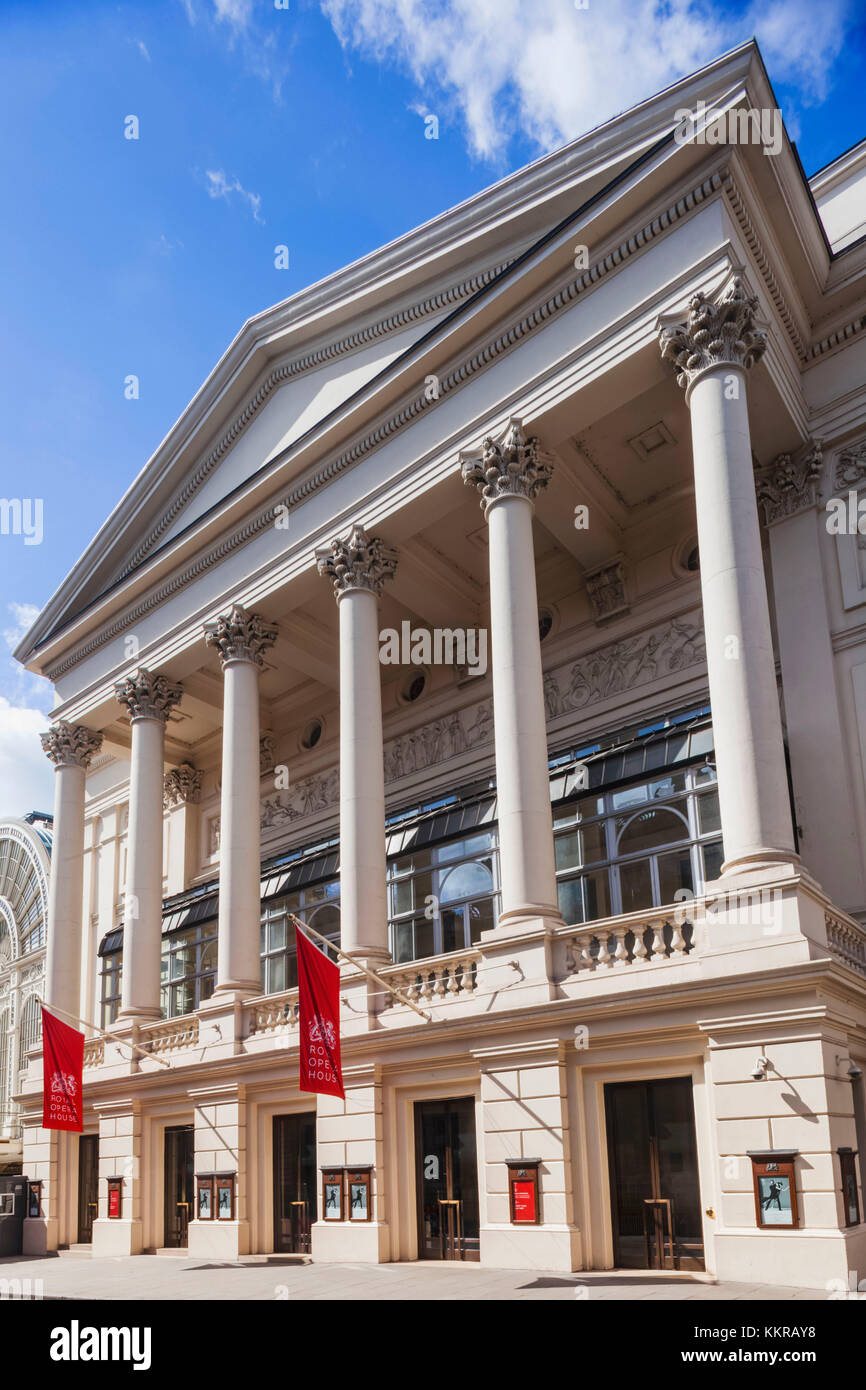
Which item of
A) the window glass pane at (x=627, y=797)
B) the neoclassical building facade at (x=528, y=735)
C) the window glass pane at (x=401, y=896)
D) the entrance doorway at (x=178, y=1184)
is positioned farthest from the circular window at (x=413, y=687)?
the entrance doorway at (x=178, y=1184)

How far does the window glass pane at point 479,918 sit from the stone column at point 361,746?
393 centimetres

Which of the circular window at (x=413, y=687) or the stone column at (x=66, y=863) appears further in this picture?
the stone column at (x=66, y=863)

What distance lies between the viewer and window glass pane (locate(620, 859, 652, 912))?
23.5 m

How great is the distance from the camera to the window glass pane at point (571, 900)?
978 inches

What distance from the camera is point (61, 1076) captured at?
27.2 meters

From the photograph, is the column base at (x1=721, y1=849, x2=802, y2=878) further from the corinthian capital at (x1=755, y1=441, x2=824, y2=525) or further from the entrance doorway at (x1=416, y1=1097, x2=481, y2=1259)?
the corinthian capital at (x1=755, y1=441, x2=824, y2=525)

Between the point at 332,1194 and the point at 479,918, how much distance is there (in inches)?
288

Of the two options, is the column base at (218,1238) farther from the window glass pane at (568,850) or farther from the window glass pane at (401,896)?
the window glass pane at (568,850)

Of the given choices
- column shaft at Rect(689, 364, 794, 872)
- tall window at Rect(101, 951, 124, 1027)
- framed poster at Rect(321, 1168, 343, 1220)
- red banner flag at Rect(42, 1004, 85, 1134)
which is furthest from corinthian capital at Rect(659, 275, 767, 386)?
tall window at Rect(101, 951, 124, 1027)

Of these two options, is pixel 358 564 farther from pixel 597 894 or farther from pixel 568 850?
pixel 597 894

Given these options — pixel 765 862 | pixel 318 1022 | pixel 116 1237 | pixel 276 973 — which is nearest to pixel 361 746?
pixel 318 1022
